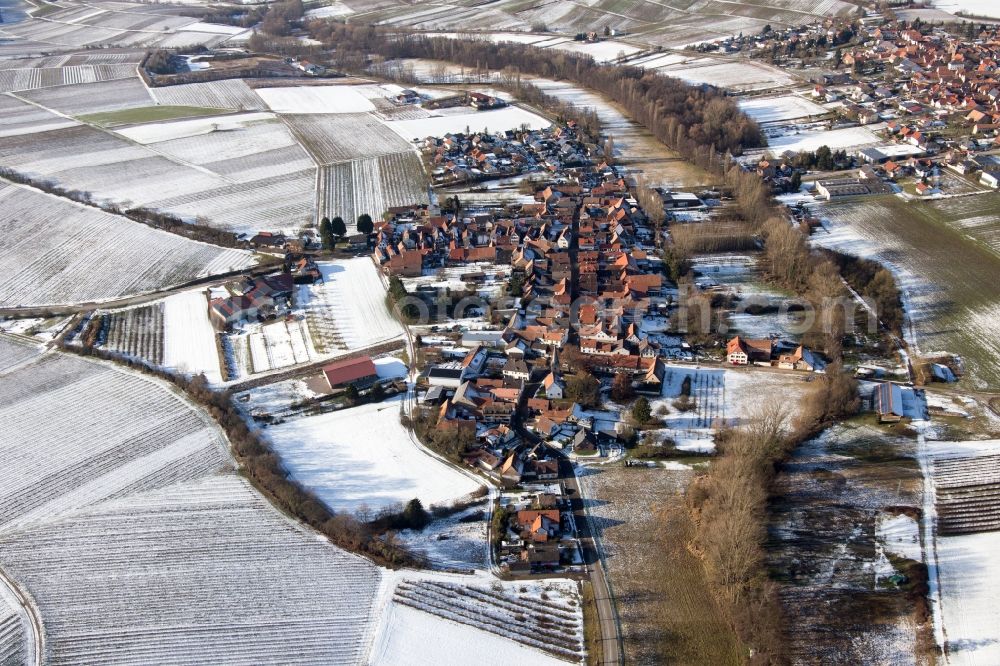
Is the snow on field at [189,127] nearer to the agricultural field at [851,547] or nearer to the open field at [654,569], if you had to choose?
the open field at [654,569]

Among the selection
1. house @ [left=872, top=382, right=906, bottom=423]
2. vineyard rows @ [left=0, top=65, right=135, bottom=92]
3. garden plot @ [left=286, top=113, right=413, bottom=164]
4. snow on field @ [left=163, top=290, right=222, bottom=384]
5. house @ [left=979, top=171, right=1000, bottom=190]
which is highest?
vineyard rows @ [left=0, top=65, right=135, bottom=92]

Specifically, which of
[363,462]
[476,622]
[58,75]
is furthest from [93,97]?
[476,622]

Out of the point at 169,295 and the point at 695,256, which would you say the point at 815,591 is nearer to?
the point at 695,256

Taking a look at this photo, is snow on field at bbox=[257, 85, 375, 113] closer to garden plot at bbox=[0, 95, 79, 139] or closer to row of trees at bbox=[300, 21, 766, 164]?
row of trees at bbox=[300, 21, 766, 164]

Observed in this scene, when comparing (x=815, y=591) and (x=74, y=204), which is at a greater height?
(x=74, y=204)

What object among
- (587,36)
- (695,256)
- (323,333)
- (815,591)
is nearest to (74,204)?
(323,333)

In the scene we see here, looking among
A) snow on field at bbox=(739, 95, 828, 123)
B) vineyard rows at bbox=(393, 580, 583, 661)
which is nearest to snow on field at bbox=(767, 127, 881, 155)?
snow on field at bbox=(739, 95, 828, 123)
